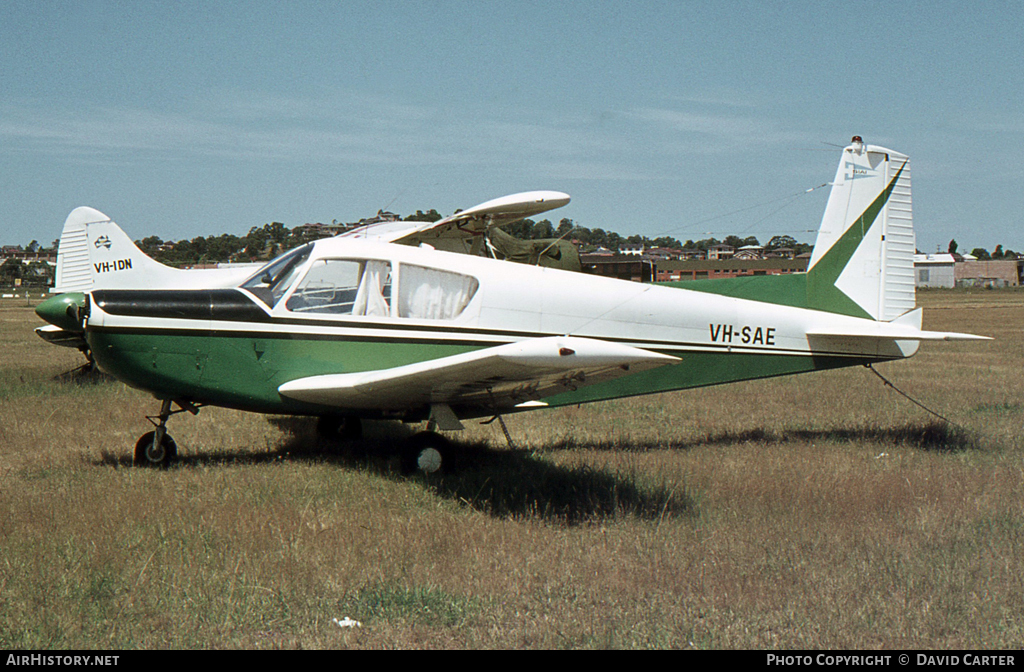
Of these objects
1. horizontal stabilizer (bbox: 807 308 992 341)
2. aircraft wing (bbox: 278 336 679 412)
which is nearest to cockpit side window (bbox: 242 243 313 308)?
aircraft wing (bbox: 278 336 679 412)

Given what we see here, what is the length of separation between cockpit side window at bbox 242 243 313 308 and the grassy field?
1554 millimetres

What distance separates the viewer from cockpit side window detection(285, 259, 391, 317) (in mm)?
6902

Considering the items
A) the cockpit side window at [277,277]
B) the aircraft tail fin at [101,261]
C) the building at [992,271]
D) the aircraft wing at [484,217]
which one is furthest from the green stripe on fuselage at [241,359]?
the building at [992,271]

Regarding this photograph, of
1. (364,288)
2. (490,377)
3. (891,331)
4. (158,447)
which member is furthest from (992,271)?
(158,447)

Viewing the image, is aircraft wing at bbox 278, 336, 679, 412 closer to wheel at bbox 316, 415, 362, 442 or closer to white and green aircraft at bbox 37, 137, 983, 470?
white and green aircraft at bbox 37, 137, 983, 470

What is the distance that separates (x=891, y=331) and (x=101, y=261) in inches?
425

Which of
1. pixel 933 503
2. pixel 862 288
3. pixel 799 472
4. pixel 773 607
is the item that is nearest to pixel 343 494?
pixel 773 607

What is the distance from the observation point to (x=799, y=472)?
7.06 metres

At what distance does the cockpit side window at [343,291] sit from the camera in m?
6.90

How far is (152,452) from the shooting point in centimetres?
718

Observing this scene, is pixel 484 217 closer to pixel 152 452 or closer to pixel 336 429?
pixel 336 429

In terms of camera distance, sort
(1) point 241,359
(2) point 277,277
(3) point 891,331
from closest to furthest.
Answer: (1) point 241,359
(2) point 277,277
(3) point 891,331

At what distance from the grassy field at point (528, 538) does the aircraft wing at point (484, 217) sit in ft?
8.07

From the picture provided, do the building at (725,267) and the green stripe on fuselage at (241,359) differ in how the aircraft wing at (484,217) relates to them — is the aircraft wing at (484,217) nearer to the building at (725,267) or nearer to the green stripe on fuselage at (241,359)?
the green stripe on fuselage at (241,359)
